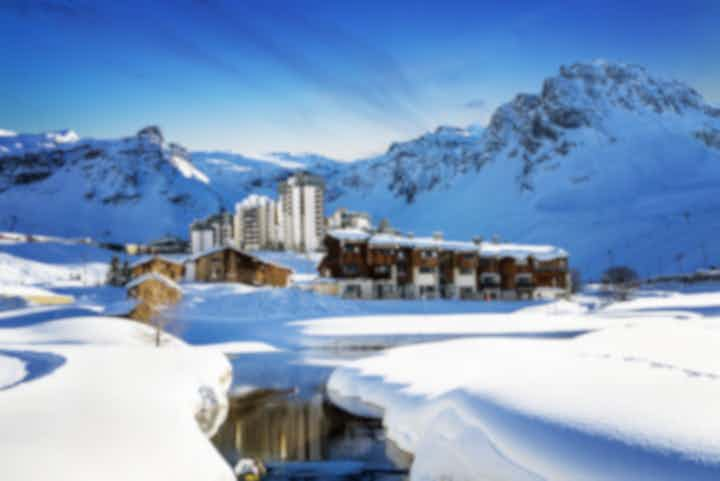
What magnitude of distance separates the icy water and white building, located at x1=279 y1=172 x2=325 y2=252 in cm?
13580

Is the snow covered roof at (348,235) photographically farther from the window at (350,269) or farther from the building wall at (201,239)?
the building wall at (201,239)

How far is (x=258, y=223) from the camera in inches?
7032

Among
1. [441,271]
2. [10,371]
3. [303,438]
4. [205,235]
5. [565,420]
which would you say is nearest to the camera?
[565,420]

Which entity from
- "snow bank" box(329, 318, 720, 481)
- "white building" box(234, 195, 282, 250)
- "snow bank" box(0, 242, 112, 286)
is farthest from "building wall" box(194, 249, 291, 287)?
"white building" box(234, 195, 282, 250)

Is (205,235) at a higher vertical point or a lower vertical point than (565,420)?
higher

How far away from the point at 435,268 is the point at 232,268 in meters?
22.5

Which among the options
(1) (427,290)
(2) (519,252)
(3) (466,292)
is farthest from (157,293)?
(2) (519,252)

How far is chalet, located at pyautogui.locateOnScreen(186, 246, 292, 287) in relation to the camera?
70312 mm

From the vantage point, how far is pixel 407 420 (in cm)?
1580

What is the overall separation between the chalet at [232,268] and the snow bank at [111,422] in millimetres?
48144

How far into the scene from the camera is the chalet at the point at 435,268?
67119 millimetres

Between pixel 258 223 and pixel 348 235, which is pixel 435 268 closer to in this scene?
pixel 348 235

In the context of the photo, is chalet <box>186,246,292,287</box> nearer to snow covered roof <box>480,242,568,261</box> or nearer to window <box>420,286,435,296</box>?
window <box>420,286,435,296</box>

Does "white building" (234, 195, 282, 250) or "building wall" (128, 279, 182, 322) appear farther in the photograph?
"white building" (234, 195, 282, 250)
